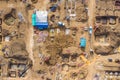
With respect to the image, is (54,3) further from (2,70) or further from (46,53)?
(2,70)

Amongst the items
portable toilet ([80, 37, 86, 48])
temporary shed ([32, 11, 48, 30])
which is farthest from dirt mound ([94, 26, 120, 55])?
temporary shed ([32, 11, 48, 30])

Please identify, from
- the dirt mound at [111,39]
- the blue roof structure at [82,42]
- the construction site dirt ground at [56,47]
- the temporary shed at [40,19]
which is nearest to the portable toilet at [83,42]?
the blue roof structure at [82,42]

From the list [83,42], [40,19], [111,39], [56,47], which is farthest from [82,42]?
[40,19]

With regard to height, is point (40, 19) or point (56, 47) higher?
point (40, 19)

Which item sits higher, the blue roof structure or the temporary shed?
the temporary shed

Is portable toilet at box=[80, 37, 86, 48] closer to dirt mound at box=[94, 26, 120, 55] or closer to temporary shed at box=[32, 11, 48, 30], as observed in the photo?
dirt mound at box=[94, 26, 120, 55]

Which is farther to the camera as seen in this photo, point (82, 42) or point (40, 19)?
point (82, 42)

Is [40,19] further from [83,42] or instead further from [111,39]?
[111,39]

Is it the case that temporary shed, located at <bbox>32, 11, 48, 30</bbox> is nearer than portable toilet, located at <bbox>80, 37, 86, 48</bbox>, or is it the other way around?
temporary shed, located at <bbox>32, 11, 48, 30</bbox>

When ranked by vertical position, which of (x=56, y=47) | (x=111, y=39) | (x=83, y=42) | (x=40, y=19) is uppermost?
(x=40, y=19)
